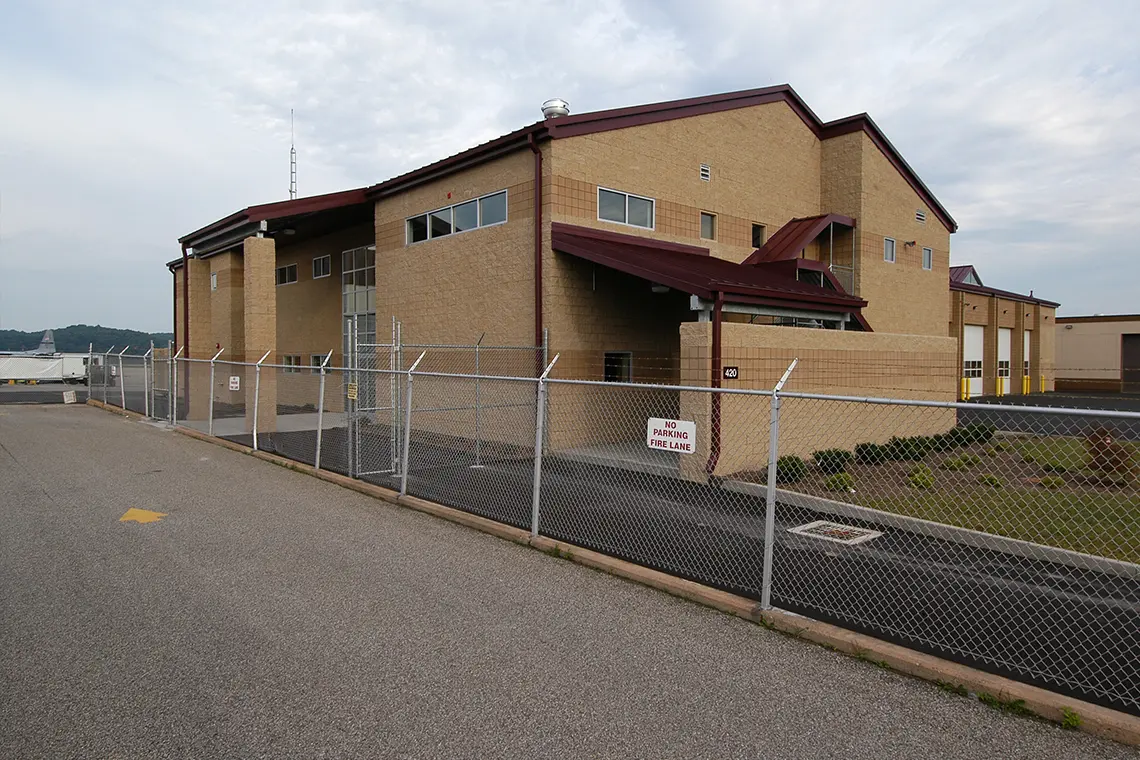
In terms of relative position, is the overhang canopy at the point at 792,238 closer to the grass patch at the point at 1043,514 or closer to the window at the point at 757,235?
the window at the point at 757,235

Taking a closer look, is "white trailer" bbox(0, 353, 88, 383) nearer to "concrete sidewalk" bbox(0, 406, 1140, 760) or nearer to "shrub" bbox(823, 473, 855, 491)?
"concrete sidewalk" bbox(0, 406, 1140, 760)

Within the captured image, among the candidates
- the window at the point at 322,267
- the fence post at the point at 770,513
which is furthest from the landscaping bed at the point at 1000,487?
the window at the point at 322,267

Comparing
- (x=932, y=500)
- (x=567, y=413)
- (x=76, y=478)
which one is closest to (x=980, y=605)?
(x=932, y=500)

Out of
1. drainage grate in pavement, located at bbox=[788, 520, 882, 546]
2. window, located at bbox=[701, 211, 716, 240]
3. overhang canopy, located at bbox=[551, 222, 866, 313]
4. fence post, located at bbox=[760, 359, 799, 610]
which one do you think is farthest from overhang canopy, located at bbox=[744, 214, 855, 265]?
fence post, located at bbox=[760, 359, 799, 610]

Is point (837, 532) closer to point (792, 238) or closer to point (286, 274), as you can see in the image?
point (792, 238)

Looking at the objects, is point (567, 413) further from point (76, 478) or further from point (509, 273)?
point (76, 478)

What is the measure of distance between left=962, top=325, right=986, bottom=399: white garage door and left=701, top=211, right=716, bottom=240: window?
20085 mm

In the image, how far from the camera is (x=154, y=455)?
13656mm

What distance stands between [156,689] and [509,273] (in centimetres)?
1128

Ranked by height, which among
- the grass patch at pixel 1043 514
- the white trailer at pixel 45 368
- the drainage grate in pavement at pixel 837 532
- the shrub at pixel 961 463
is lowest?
the drainage grate in pavement at pixel 837 532

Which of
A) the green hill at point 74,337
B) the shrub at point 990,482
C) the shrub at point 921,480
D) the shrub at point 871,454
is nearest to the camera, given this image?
the shrub at point 990,482

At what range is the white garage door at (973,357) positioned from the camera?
32312 mm

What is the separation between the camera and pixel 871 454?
41.5ft

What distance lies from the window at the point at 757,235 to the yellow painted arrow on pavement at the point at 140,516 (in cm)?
1423
